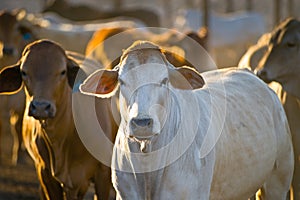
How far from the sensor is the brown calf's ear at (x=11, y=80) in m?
6.98

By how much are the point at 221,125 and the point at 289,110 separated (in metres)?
2.42

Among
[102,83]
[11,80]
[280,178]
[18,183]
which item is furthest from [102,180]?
[18,183]

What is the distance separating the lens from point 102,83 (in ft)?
17.9

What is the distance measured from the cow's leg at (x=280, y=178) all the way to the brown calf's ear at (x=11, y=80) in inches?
78.7

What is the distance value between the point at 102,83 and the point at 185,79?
0.49 metres

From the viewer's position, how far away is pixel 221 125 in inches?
231

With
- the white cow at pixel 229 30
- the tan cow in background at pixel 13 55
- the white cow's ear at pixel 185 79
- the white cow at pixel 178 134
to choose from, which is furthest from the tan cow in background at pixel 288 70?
the white cow at pixel 229 30

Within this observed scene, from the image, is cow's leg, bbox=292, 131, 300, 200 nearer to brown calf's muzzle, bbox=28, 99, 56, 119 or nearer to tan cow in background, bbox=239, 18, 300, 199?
tan cow in background, bbox=239, 18, 300, 199

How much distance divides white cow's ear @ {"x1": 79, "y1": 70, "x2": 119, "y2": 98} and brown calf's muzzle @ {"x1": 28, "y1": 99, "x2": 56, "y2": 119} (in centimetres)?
98

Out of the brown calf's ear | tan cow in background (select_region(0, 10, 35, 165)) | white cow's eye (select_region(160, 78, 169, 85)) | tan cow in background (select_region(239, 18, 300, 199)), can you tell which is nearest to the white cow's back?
white cow's eye (select_region(160, 78, 169, 85))

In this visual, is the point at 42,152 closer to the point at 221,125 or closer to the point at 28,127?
the point at 28,127

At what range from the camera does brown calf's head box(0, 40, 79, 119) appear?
6.59 m

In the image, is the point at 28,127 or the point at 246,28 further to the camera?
the point at 246,28

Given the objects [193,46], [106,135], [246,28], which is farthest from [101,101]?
[246,28]
